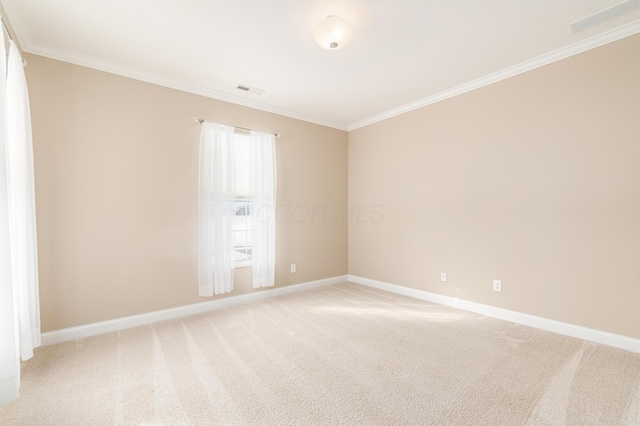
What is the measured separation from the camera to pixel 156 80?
3174 mm

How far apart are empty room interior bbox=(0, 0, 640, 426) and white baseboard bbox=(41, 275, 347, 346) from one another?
0.02 meters

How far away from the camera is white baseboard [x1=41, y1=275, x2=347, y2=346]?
2.67 m

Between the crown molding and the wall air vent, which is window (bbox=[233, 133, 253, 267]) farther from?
the wall air vent

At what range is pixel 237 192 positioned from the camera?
3.88m

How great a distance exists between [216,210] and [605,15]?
4077 mm

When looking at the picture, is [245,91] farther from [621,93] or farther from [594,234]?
[594,234]

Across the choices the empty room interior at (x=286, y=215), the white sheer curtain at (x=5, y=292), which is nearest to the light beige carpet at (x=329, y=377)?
the empty room interior at (x=286, y=215)

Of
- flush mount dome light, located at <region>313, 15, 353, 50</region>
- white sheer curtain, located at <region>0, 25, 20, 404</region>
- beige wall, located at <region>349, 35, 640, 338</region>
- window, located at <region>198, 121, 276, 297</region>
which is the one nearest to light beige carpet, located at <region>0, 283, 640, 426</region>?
white sheer curtain, located at <region>0, 25, 20, 404</region>

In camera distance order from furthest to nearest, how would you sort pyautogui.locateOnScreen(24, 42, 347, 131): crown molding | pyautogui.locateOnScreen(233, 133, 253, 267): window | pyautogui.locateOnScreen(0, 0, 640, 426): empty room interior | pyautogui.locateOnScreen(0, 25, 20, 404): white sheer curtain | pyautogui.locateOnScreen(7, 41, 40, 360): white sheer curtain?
pyautogui.locateOnScreen(233, 133, 253, 267): window, pyautogui.locateOnScreen(24, 42, 347, 131): crown molding, pyautogui.locateOnScreen(7, 41, 40, 360): white sheer curtain, pyautogui.locateOnScreen(0, 0, 640, 426): empty room interior, pyautogui.locateOnScreen(0, 25, 20, 404): white sheer curtain

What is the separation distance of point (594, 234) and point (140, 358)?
4.17 m

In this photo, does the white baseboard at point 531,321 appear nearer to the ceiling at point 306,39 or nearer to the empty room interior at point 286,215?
the empty room interior at point 286,215

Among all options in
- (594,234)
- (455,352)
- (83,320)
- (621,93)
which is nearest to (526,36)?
(621,93)

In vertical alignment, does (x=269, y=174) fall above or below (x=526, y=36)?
below

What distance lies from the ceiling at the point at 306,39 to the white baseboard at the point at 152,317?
261 cm
